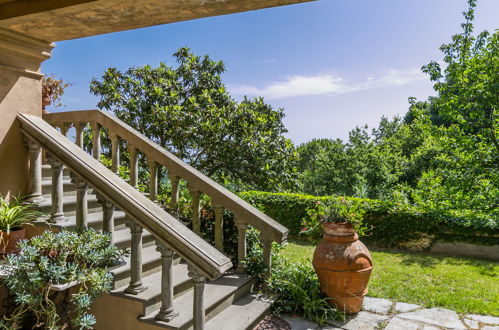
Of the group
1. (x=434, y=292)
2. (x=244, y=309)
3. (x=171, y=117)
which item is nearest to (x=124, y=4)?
(x=244, y=309)

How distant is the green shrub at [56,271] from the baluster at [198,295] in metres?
0.61

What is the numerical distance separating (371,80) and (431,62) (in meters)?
3.02

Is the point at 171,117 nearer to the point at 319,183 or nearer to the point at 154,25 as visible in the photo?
the point at 154,25

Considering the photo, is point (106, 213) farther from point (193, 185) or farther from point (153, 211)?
point (193, 185)

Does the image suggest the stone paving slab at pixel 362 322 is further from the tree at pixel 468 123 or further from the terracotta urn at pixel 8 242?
the tree at pixel 468 123

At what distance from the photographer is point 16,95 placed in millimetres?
3000

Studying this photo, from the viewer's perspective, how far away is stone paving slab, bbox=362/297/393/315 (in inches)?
155

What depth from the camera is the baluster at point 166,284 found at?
245cm

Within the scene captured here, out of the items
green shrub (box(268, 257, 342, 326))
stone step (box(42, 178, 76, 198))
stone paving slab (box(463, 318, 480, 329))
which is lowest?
stone paving slab (box(463, 318, 480, 329))

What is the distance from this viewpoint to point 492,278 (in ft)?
18.1

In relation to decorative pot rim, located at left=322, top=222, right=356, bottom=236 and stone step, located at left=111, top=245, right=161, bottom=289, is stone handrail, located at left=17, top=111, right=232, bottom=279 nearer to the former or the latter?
stone step, located at left=111, top=245, right=161, bottom=289

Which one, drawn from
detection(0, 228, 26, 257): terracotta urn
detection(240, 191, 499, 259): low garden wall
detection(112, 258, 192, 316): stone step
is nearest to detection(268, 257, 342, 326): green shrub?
detection(112, 258, 192, 316): stone step

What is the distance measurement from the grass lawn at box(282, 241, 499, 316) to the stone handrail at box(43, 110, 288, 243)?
43.0 inches

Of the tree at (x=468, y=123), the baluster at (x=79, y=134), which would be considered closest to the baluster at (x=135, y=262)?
the baluster at (x=79, y=134)
